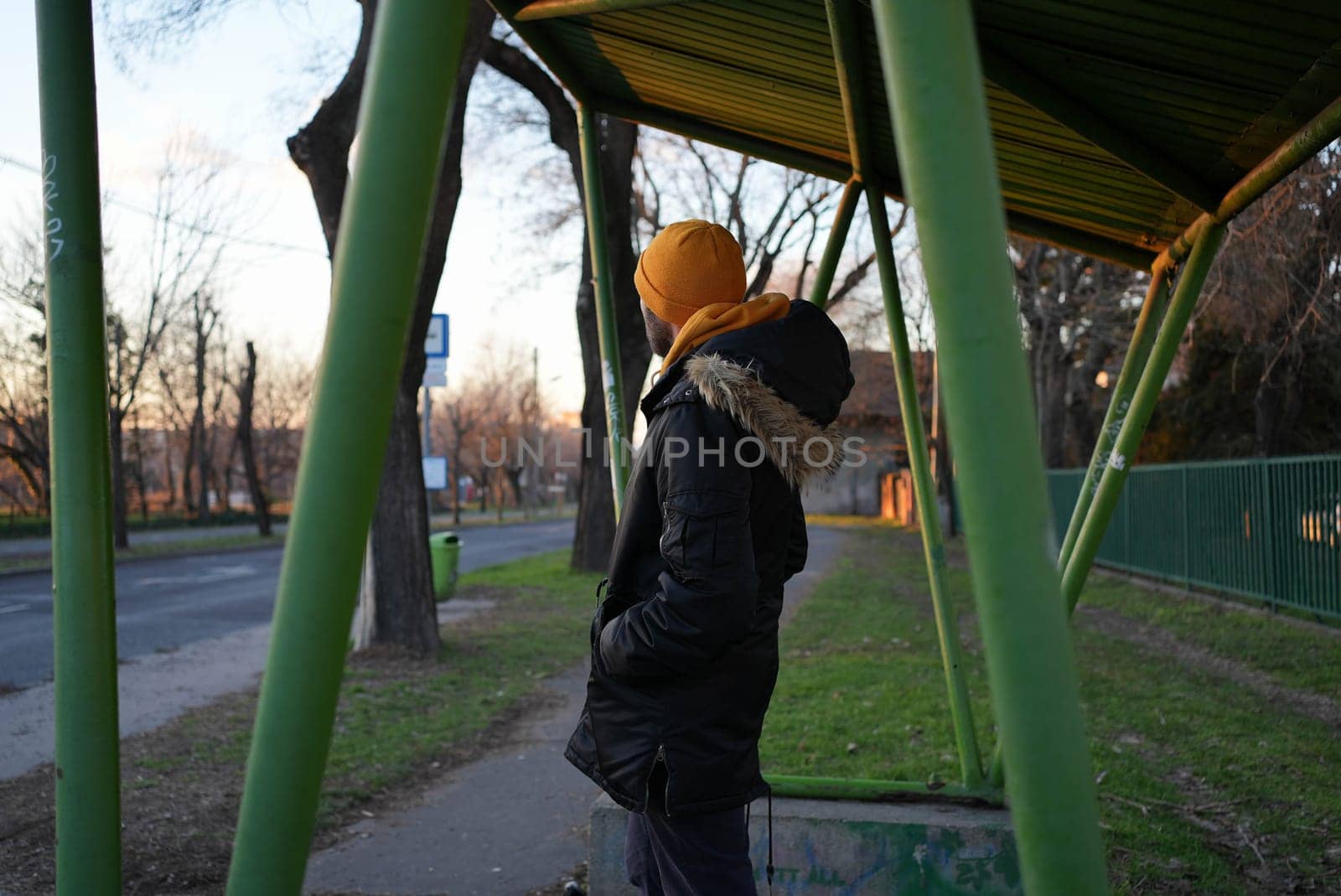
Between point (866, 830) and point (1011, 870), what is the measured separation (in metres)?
0.45

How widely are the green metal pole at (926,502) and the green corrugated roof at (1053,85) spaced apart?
406 mm

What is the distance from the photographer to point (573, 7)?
3.01 meters

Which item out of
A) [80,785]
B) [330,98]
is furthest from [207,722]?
[80,785]

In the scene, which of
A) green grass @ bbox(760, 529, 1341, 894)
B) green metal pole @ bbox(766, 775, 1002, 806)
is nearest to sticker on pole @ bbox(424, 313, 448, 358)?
green grass @ bbox(760, 529, 1341, 894)

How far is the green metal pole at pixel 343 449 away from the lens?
1326 millimetres

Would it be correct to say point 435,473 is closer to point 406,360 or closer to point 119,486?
point 406,360

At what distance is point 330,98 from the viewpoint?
8609 mm

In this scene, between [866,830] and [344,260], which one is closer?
[344,260]

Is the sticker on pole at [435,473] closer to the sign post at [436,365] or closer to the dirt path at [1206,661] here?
the sign post at [436,365]

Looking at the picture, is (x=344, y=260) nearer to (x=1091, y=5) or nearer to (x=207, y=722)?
(x=1091, y=5)

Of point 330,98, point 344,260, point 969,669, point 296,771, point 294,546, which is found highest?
point 330,98

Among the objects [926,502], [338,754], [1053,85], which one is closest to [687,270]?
[1053,85]

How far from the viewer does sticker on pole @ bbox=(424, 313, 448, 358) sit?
12016 mm

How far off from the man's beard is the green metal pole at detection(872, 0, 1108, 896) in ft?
4.20
